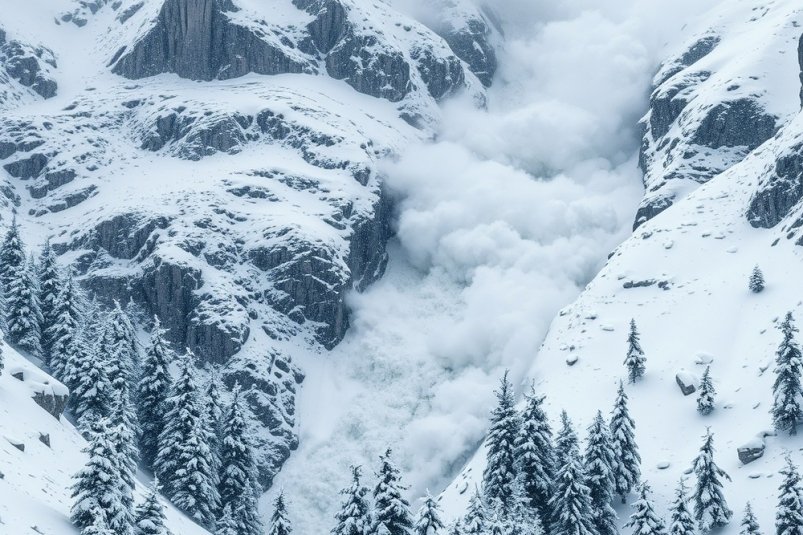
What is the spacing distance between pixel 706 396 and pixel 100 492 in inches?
1823

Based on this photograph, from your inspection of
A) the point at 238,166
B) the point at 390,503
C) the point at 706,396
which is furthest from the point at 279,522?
the point at 238,166

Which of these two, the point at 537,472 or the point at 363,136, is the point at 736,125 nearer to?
the point at 363,136

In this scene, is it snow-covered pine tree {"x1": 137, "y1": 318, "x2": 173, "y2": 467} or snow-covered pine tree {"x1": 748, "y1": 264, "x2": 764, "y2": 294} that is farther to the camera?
snow-covered pine tree {"x1": 748, "y1": 264, "x2": 764, "y2": 294}

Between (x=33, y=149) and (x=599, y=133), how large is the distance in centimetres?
10690

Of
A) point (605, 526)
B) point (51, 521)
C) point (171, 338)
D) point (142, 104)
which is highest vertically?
point (51, 521)

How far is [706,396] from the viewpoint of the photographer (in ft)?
204

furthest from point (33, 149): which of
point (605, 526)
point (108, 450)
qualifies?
point (605, 526)

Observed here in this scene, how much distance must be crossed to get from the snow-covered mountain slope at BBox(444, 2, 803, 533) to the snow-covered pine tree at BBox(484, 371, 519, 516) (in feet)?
31.3

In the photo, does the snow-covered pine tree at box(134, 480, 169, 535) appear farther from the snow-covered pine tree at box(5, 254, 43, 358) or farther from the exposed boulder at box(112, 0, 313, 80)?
the exposed boulder at box(112, 0, 313, 80)

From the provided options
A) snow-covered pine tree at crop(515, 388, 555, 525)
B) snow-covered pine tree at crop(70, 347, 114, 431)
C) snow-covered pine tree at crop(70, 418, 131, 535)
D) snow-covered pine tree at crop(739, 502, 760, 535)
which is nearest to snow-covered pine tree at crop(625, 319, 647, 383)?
snow-covered pine tree at crop(515, 388, 555, 525)

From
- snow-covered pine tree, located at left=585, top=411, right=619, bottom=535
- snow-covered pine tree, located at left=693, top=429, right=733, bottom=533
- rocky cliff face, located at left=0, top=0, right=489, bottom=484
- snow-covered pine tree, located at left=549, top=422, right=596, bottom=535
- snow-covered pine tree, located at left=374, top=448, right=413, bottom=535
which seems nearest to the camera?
snow-covered pine tree, located at left=374, top=448, right=413, bottom=535

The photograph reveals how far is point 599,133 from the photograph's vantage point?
516ft

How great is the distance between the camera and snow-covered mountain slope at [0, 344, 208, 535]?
37.2 m

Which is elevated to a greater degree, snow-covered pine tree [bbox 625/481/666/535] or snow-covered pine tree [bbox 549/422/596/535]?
snow-covered pine tree [bbox 625/481/666/535]
